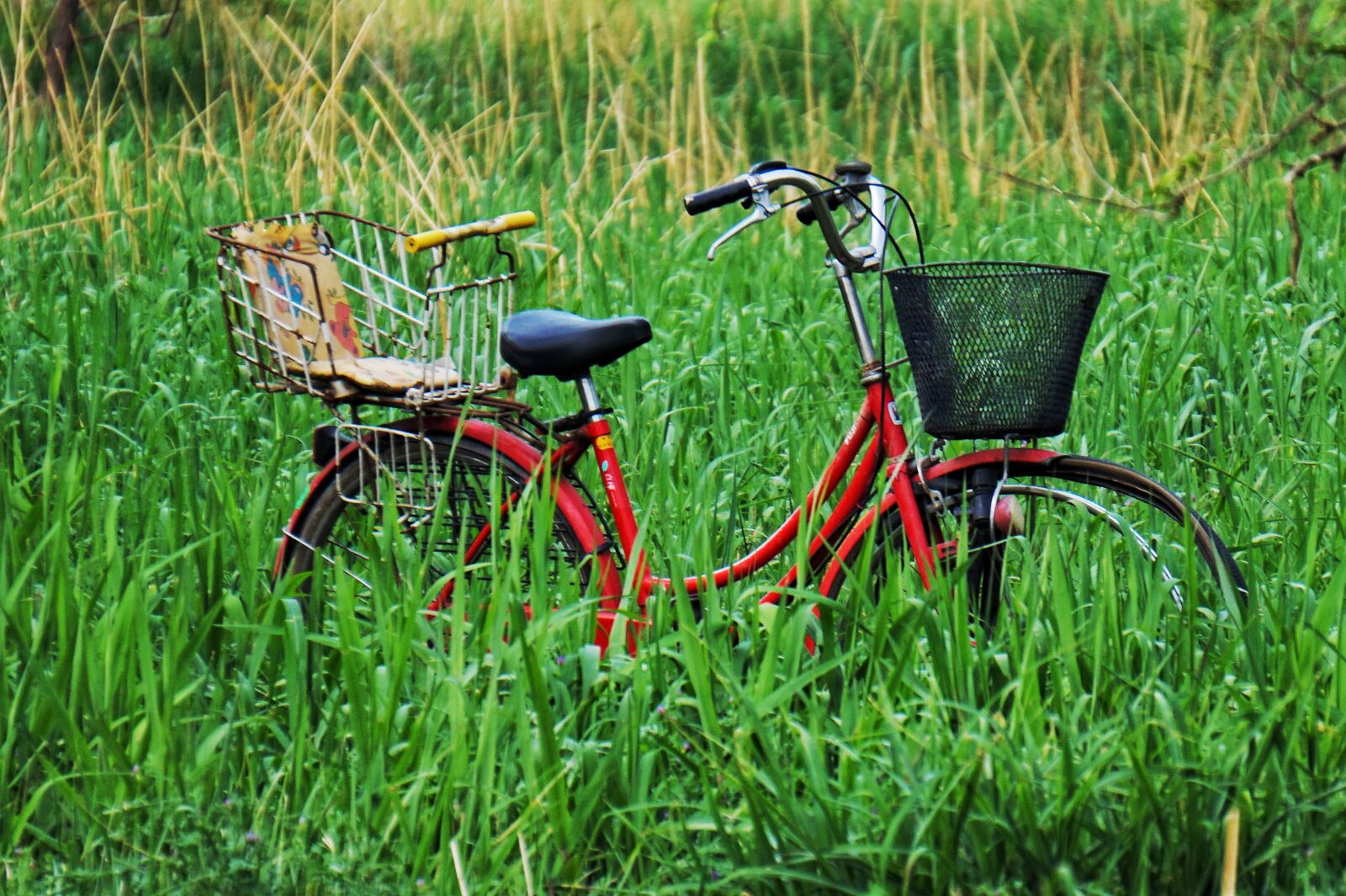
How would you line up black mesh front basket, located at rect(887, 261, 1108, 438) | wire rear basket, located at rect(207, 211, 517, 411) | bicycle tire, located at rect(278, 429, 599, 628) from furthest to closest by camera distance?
wire rear basket, located at rect(207, 211, 517, 411) → bicycle tire, located at rect(278, 429, 599, 628) → black mesh front basket, located at rect(887, 261, 1108, 438)

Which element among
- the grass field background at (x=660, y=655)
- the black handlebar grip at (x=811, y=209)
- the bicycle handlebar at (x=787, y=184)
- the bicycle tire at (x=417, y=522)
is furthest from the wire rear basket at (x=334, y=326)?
the black handlebar grip at (x=811, y=209)

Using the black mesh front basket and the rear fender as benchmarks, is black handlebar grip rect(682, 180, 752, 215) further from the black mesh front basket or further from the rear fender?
the rear fender

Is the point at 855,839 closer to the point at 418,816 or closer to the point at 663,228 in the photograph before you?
the point at 418,816

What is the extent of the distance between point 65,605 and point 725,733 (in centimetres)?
106

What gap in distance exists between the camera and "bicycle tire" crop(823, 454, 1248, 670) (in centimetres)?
251

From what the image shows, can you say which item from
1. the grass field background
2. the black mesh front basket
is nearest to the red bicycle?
the black mesh front basket

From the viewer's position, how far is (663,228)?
6.58 m

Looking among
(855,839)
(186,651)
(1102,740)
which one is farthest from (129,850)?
(1102,740)

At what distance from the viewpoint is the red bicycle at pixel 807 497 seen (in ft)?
8.23

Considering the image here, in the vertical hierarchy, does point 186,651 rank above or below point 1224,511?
above

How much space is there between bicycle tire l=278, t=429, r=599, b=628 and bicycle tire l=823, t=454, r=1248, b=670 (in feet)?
1.74

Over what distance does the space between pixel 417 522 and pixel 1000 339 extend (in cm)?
115

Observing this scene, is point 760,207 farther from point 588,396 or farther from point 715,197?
point 588,396

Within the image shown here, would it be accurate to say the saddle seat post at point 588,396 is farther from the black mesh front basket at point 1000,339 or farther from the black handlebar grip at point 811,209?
the black mesh front basket at point 1000,339
